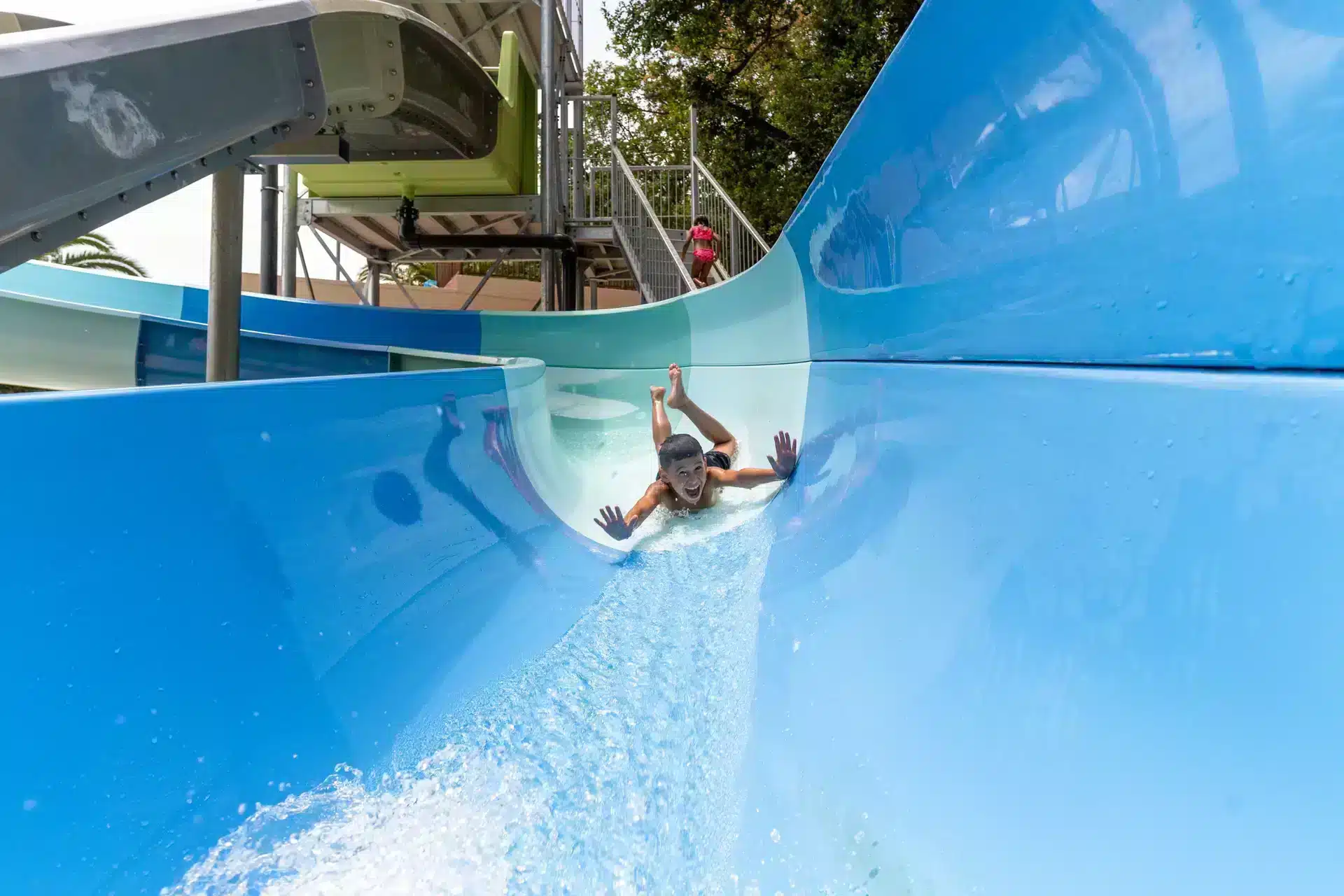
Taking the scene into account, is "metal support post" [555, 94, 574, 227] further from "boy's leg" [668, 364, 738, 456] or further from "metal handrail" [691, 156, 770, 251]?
"boy's leg" [668, 364, 738, 456]

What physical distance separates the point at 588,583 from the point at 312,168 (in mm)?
6243

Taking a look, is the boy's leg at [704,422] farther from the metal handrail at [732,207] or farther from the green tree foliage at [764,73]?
the green tree foliage at [764,73]

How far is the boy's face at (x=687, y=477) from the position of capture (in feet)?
9.71

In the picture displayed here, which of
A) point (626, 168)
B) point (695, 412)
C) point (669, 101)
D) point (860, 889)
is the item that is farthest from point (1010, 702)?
point (669, 101)

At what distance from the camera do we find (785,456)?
2.82m

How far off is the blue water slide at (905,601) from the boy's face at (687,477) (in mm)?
1138

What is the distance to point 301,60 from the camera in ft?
6.80

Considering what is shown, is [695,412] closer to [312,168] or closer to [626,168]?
[626,168]

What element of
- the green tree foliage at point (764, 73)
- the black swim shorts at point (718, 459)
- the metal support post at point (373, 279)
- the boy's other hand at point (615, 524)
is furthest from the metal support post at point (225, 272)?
the green tree foliage at point (764, 73)

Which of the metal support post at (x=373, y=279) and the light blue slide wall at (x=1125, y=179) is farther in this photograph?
the metal support post at (x=373, y=279)

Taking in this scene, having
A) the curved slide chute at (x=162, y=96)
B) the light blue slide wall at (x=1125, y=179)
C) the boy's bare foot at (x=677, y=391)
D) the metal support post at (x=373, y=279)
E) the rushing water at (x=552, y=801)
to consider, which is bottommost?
the rushing water at (x=552, y=801)

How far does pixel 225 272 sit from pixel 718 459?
2054 mm

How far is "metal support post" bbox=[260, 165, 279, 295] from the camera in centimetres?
520

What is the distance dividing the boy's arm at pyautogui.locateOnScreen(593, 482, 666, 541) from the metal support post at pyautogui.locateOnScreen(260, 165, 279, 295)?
3.50 m
